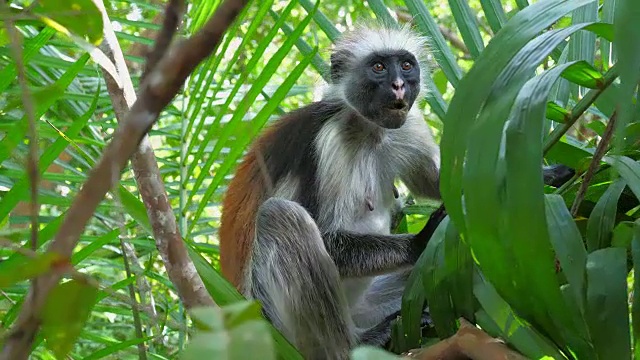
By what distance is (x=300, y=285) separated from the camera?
3668mm

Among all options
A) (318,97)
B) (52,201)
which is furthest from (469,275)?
(318,97)

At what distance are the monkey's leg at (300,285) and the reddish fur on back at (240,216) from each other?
90mm

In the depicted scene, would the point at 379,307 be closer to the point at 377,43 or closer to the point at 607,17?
the point at 377,43

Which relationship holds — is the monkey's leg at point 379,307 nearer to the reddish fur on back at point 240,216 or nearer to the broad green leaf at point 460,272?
the reddish fur on back at point 240,216

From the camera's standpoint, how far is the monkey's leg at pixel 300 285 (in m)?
3.64

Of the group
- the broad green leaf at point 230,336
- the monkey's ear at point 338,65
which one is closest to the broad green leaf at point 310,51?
the monkey's ear at point 338,65

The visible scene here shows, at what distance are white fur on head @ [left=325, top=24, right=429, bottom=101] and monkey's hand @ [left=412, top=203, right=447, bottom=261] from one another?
4.00ft

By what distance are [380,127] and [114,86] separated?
2.53 metres

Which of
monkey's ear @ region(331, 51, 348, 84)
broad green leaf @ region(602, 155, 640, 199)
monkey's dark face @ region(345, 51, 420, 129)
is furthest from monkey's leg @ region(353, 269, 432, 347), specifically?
broad green leaf @ region(602, 155, 640, 199)

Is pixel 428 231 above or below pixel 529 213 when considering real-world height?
below

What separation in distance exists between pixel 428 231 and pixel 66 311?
8.64 ft

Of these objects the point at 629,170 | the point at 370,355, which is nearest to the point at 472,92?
the point at 629,170

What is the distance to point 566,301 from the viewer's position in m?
1.79

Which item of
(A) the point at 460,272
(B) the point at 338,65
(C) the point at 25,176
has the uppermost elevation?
(B) the point at 338,65
